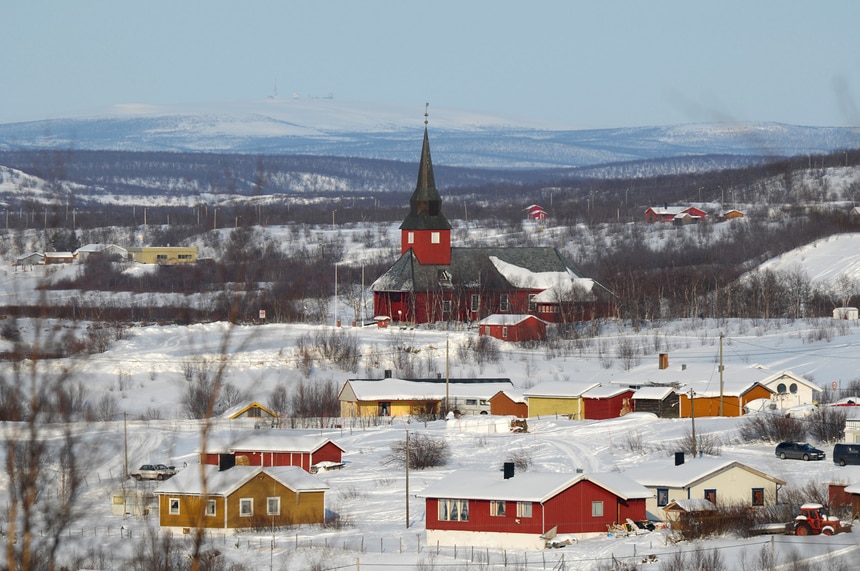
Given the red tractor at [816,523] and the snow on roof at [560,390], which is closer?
the red tractor at [816,523]

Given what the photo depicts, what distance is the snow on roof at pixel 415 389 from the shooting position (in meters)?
49.8

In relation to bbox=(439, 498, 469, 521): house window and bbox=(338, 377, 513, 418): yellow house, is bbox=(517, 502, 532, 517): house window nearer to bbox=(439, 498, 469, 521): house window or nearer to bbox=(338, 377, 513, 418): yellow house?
bbox=(439, 498, 469, 521): house window

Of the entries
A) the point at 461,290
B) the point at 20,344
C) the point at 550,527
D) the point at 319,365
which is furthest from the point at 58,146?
the point at 461,290

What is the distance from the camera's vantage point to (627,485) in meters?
31.7

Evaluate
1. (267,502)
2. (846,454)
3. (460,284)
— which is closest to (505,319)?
(460,284)

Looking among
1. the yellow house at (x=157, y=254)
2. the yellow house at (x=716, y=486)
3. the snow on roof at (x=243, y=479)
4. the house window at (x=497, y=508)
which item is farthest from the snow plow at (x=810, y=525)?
the yellow house at (x=157, y=254)

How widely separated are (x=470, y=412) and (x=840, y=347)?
15609 mm

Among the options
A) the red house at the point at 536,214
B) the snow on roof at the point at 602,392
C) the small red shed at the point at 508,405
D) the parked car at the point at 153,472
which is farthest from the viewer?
the red house at the point at 536,214

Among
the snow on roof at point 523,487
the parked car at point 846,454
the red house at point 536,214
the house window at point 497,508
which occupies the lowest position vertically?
the parked car at point 846,454

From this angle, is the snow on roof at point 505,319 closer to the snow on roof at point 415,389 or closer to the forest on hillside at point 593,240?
the forest on hillside at point 593,240

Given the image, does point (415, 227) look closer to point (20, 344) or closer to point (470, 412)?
point (470, 412)

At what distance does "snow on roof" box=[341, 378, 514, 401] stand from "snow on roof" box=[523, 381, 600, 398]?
137cm

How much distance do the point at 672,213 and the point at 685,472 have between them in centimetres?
7986

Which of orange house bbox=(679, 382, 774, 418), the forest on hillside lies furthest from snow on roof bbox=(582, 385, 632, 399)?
the forest on hillside
